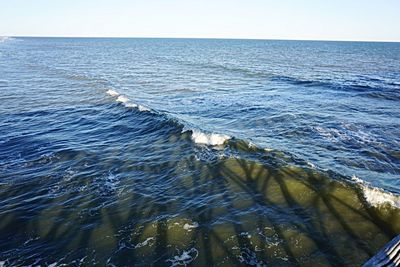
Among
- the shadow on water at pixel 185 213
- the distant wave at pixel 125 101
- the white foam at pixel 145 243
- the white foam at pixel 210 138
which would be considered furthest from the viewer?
the distant wave at pixel 125 101

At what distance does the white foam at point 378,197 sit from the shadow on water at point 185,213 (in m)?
0.27

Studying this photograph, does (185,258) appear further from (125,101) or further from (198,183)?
(125,101)

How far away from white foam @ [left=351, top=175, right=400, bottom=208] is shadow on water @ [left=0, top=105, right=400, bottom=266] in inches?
10.7

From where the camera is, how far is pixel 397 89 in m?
32.8

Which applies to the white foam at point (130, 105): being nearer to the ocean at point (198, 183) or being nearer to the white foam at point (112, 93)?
the ocean at point (198, 183)

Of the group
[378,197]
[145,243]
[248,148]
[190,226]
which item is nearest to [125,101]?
[248,148]

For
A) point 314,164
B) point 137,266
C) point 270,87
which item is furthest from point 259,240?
point 270,87

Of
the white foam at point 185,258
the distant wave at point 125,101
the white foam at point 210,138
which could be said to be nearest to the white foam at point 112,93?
the distant wave at point 125,101

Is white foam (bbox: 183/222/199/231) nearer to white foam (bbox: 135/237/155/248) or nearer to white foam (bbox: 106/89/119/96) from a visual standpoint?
white foam (bbox: 135/237/155/248)

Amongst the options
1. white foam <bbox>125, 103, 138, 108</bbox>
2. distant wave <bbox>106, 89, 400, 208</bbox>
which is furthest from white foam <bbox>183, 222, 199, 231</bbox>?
white foam <bbox>125, 103, 138, 108</bbox>

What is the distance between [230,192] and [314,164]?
4.95 meters

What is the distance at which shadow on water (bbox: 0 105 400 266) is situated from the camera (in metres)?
8.89

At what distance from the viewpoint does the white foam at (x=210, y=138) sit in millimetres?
17417

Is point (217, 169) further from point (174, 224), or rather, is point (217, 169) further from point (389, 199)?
point (389, 199)
